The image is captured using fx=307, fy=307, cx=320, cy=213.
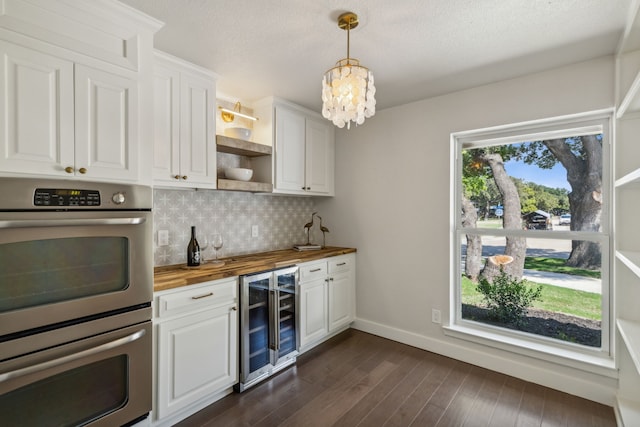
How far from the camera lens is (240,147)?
261cm

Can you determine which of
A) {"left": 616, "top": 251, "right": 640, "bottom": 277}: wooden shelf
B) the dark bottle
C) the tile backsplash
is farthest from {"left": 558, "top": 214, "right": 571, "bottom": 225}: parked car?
the dark bottle

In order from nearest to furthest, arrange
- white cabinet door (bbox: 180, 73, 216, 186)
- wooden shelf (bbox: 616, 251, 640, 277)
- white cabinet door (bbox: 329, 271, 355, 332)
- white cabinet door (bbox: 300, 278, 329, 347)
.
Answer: wooden shelf (bbox: 616, 251, 640, 277) < white cabinet door (bbox: 180, 73, 216, 186) < white cabinet door (bbox: 300, 278, 329, 347) < white cabinet door (bbox: 329, 271, 355, 332)

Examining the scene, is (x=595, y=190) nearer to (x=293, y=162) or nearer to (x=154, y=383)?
(x=293, y=162)

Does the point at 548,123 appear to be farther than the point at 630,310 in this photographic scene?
Yes

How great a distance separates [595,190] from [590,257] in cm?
51

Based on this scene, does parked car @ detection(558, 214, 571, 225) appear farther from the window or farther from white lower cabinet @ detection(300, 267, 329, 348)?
white lower cabinet @ detection(300, 267, 329, 348)

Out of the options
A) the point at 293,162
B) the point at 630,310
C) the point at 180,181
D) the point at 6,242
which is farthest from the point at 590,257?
the point at 6,242

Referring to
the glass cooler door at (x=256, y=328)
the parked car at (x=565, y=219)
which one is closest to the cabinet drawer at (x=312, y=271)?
the glass cooler door at (x=256, y=328)

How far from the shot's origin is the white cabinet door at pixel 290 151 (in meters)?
2.95

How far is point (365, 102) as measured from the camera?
1598 millimetres

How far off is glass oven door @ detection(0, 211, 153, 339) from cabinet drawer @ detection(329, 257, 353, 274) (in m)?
1.77

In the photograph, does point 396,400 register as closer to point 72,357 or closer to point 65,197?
point 72,357

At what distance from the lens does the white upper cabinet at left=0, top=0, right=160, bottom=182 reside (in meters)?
1.32

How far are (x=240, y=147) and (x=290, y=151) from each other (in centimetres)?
60
